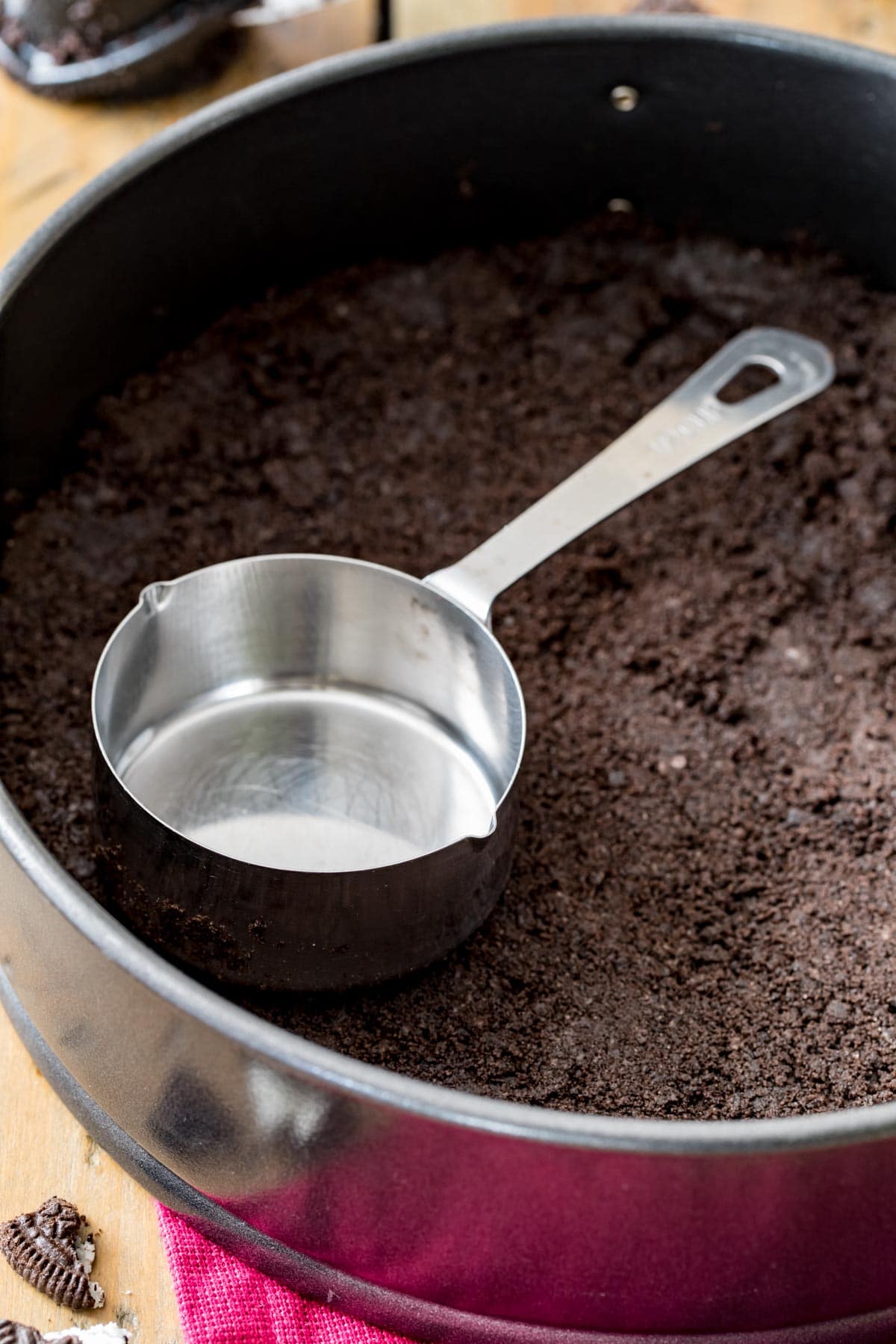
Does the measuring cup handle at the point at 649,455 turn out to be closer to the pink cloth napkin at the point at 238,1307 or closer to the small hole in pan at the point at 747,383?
the small hole in pan at the point at 747,383

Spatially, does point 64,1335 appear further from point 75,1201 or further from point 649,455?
point 649,455

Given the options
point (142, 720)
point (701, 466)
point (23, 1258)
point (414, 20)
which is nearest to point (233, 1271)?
point (23, 1258)

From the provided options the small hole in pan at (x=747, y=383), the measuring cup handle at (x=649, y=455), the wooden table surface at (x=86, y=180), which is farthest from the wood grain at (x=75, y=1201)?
the small hole in pan at (x=747, y=383)

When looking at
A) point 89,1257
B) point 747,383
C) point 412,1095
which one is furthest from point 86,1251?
point 747,383

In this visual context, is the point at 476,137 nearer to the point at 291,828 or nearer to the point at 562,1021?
the point at 291,828

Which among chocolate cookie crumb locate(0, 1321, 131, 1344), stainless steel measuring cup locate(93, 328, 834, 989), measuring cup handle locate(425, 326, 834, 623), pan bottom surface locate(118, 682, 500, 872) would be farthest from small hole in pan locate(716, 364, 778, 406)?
chocolate cookie crumb locate(0, 1321, 131, 1344)

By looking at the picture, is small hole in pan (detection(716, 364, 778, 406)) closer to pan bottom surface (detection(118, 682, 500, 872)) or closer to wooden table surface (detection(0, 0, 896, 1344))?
pan bottom surface (detection(118, 682, 500, 872))
